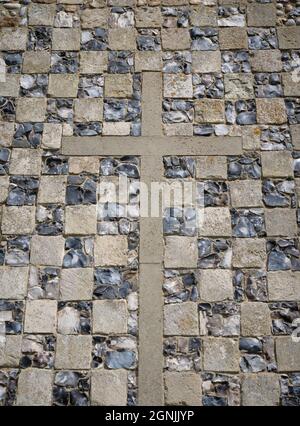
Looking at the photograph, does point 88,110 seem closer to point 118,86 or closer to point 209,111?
point 118,86

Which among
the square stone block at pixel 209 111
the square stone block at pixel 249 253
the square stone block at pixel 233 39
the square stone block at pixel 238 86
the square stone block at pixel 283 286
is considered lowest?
the square stone block at pixel 283 286

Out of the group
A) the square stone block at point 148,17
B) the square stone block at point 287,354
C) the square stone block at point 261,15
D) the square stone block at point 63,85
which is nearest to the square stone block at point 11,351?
the square stone block at point 287,354

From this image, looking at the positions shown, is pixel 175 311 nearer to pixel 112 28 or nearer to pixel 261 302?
pixel 261 302

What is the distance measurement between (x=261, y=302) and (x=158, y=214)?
1096 millimetres

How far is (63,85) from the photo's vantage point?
4496mm

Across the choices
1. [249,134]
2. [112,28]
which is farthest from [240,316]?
[112,28]

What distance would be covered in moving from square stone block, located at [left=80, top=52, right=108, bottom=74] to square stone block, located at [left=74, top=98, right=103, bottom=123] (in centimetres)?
31

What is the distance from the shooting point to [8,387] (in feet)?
12.1

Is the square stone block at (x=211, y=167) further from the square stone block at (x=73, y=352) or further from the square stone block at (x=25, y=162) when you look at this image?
the square stone block at (x=73, y=352)

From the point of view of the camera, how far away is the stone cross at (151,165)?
12.2 feet

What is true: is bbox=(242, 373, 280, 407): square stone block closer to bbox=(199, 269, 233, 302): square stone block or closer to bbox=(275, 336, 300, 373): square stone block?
bbox=(275, 336, 300, 373): square stone block

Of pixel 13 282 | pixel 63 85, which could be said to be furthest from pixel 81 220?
pixel 63 85

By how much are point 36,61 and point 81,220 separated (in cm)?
165

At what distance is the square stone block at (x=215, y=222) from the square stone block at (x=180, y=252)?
5.3 inches
